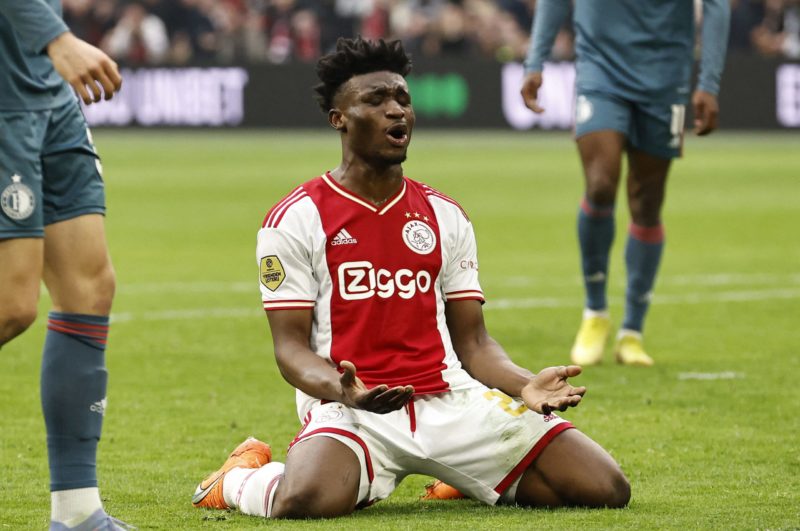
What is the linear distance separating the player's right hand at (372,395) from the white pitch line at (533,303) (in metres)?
5.37

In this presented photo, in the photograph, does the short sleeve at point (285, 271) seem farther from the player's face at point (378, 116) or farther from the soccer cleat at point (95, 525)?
the soccer cleat at point (95, 525)

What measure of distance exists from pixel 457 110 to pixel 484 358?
21.6m

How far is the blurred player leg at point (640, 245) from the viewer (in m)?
8.16

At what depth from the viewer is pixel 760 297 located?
10.5 meters

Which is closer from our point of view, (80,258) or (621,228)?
(80,258)

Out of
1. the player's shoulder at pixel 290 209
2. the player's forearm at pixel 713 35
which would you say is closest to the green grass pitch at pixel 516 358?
the player's shoulder at pixel 290 209

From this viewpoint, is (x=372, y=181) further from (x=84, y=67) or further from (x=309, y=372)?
(x=84, y=67)

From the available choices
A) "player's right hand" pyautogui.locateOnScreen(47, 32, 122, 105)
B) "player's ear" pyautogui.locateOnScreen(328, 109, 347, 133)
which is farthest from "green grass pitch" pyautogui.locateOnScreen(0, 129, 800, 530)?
"player's right hand" pyautogui.locateOnScreen(47, 32, 122, 105)

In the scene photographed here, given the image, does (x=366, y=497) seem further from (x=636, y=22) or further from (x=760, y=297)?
(x=760, y=297)

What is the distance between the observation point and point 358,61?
509 centimetres

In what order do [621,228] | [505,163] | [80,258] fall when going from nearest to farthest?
1. [80,258]
2. [621,228]
3. [505,163]

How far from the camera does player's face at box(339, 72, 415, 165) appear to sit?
5.00 m

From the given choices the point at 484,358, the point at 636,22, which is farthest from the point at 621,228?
the point at 484,358

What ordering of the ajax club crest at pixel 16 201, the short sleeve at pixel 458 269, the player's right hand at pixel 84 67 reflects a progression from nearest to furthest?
1. the player's right hand at pixel 84 67
2. the ajax club crest at pixel 16 201
3. the short sleeve at pixel 458 269
